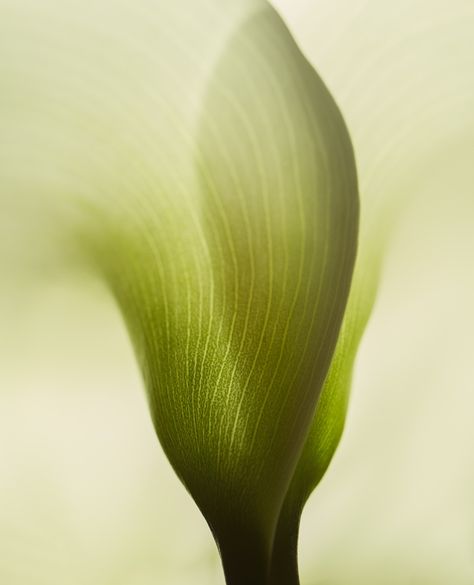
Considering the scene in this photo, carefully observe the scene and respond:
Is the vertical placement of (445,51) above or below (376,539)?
above

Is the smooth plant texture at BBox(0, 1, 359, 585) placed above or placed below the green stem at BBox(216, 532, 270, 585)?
above

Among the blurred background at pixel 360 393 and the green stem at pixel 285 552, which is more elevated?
the blurred background at pixel 360 393

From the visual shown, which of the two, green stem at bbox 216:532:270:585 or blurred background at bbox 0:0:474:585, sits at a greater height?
blurred background at bbox 0:0:474:585

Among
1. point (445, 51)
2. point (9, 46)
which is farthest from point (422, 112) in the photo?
point (9, 46)

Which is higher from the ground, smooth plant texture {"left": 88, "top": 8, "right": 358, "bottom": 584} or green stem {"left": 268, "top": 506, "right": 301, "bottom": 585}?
smooth plant texture {"left": 88, "top": 8, "right": 358, "bottom": 584}

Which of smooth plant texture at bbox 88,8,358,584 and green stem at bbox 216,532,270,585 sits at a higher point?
smooth plant texture at bbox 88,8,358,584

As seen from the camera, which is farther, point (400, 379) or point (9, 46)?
point (400, 379)

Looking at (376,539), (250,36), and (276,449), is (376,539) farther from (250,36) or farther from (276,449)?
(250,36)
